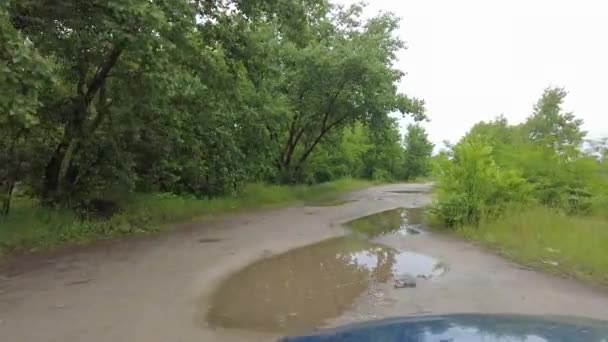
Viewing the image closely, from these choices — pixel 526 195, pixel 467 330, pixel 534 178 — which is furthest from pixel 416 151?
pixel 467 330

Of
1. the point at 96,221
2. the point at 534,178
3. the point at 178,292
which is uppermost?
the point at 534,178

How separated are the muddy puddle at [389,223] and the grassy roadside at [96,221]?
4890 mm

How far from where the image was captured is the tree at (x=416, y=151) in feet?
245

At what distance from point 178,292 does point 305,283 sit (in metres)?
1.95

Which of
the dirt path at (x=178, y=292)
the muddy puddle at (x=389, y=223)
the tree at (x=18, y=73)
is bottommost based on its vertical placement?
the dirt path at (x=178, y=292)

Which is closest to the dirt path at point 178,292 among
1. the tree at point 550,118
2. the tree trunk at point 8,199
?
the tree trunk at point 8,199

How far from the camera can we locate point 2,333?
577 cm

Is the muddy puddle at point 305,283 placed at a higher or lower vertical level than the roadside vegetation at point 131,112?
lower

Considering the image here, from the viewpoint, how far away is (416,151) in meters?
75.9

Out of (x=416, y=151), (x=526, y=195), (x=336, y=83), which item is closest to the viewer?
(x=526, y=195)

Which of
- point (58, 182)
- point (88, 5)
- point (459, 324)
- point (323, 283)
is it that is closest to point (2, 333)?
point (323, 283)

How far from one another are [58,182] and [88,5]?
5.31m

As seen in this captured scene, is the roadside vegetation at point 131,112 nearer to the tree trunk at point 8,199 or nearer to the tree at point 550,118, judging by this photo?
the tree trunk at point 8,199

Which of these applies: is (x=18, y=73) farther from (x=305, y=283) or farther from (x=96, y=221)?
(x=96, y=221)
